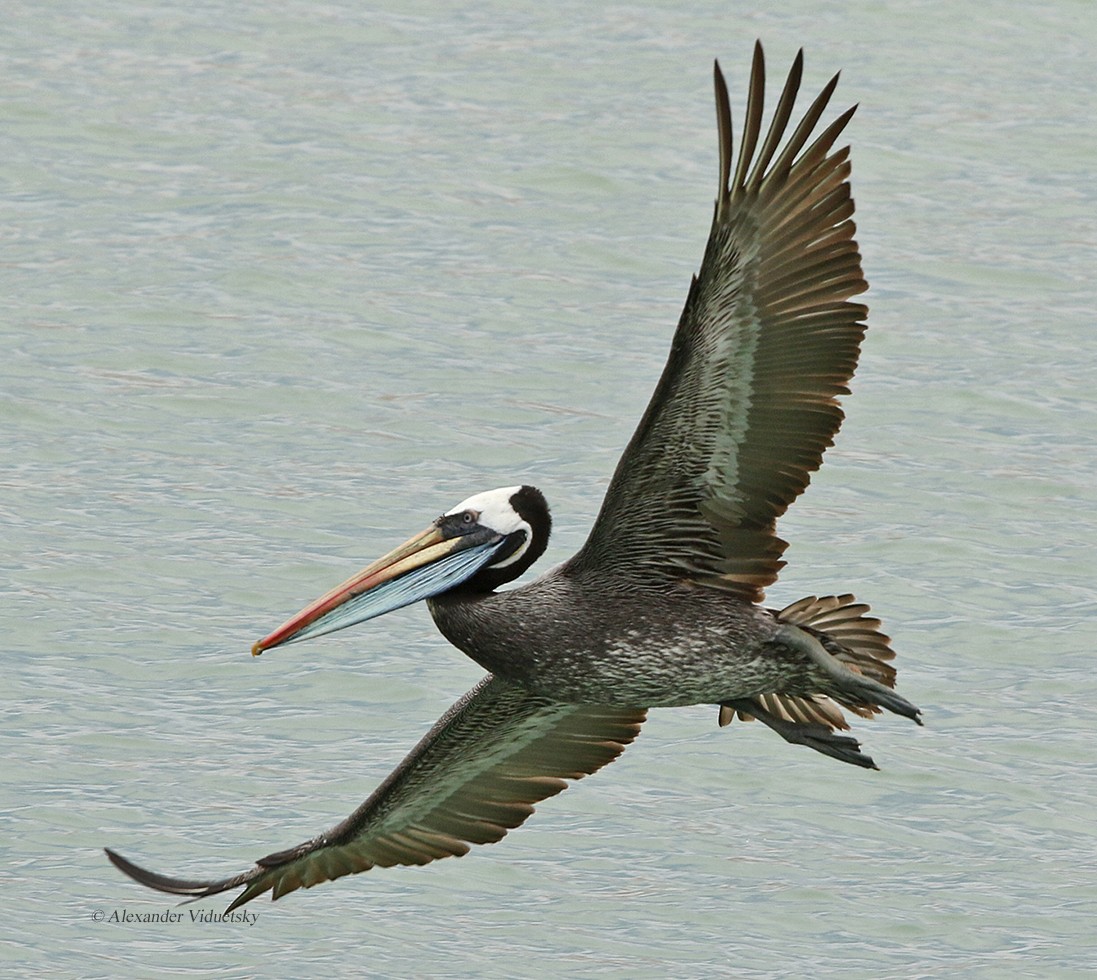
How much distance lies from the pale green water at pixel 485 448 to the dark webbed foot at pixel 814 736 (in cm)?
160

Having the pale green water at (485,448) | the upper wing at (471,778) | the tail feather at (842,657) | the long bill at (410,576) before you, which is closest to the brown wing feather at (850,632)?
the tail feather at (842,657)

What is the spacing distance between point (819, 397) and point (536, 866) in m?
3.30

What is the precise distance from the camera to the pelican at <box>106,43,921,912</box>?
8086 millimetres

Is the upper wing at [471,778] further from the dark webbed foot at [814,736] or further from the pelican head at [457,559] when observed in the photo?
the pelican head at [457,559]

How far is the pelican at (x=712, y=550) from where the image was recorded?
8.09 m

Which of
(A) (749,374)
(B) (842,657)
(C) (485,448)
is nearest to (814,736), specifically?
(B) (842,657)

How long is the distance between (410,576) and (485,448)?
244 inches

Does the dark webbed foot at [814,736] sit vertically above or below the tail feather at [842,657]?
below

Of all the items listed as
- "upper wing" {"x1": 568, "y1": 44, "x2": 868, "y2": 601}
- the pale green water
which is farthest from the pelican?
the pale green water

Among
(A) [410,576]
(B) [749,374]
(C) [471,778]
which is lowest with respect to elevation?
(C) [471,778]

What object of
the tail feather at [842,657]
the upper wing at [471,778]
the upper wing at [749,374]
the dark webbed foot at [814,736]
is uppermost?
the upper wing at [749,374]

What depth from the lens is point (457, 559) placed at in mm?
8820

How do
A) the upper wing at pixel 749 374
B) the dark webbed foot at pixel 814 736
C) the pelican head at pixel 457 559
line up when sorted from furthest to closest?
the pelican head at pixel 457 559, the dark webbed foot at pixel 814 736, the upper wing at pixel 749 374

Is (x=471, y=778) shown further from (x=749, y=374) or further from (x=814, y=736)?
(x=749, y=374)
